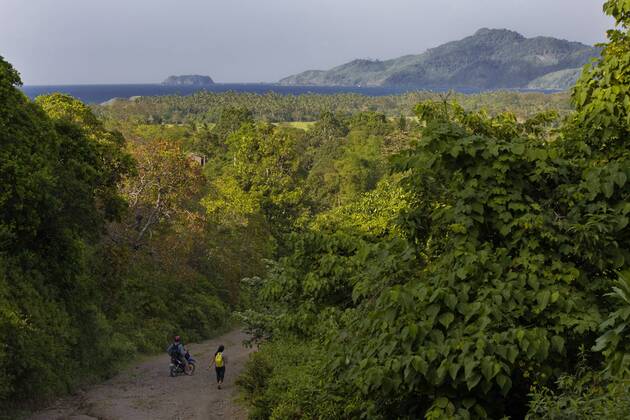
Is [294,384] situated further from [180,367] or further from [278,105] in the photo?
[278,105]

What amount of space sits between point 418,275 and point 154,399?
10.3 metres

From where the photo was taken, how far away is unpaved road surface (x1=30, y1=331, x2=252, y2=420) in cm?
1395

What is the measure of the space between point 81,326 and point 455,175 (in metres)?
14.1

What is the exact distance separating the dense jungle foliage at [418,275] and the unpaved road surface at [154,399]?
22.9 inches

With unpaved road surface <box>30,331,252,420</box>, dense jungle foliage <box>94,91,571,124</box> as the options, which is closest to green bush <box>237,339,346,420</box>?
unpaved road surface <box>30,331,252,420</box>

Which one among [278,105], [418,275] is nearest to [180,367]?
[418,275]

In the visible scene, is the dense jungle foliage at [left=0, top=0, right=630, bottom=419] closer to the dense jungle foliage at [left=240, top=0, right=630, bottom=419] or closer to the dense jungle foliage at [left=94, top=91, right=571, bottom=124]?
the dense jungle foliage at [left=240, top=0, right=630, bottom=419]

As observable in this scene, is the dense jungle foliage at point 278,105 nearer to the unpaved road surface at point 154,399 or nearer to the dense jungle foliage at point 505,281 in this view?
the unpaved road surface at point 154,399

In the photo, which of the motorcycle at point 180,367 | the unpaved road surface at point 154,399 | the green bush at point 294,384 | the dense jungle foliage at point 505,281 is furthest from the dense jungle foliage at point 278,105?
the dense jungle foliage at point 505,281

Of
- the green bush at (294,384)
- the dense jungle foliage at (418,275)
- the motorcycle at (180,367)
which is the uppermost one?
the dense jungle foliage at (418,275)

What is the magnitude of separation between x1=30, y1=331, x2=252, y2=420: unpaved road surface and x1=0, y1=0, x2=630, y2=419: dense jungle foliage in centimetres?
58

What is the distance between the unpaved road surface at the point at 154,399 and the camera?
1395 cm

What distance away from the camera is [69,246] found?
16.7 metres

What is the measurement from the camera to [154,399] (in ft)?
50.4
